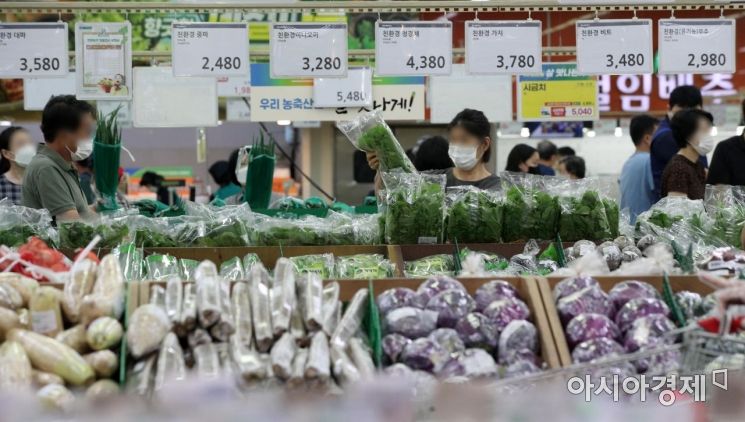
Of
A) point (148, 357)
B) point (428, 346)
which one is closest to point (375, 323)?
point (428, 346)

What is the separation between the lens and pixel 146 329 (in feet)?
7.84

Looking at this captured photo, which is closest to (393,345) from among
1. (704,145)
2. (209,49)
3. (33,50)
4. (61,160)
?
(61,160)

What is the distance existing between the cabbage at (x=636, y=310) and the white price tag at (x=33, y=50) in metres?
3.80

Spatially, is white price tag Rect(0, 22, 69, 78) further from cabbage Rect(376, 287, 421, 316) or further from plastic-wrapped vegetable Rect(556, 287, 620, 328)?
plastic-wrapped vegetable Rect(556, 287, 620, 328)

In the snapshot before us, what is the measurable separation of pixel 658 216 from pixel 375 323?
7.58 feet

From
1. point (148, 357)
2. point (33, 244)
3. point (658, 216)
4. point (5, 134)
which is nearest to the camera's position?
point (148, 357)

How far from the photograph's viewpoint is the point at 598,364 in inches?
78.6

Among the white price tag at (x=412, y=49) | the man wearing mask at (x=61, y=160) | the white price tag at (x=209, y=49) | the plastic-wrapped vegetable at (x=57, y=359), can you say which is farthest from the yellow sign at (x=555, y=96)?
the plastic-wrapped vegetable at (x=57, y=359)

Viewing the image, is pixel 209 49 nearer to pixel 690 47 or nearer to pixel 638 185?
pixel 690 47

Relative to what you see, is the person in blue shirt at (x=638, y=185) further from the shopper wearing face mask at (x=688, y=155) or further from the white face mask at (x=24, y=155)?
the white face mask at (x=24, y=155)

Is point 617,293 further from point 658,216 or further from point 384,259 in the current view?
point 658,216

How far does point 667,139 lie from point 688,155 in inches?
23.5

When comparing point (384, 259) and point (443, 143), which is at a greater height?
point (443, 143)

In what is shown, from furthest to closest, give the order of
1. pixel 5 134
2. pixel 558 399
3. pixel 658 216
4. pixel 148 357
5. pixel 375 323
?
pixel 5 134, pixel 658 216, pixel 375 323, pixel 148 357, pixel 558 399
